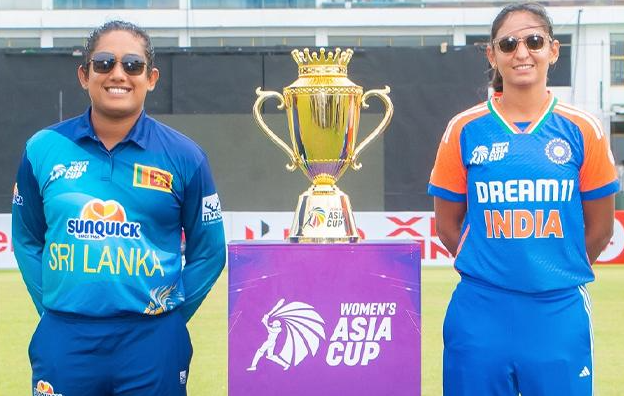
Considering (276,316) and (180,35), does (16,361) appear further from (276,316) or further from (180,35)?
(180,35)

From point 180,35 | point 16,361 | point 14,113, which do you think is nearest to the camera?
point 16,361

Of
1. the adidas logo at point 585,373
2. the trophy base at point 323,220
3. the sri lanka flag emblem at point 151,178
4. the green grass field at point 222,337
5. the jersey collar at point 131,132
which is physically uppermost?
the jersey collar at point 131,132

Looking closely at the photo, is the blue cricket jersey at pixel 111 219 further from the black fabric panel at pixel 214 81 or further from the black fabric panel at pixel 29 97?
the black fabric panel at pixel 29 97

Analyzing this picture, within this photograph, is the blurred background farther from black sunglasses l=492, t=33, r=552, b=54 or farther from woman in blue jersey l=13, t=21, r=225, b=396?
woman in blue jersey l=13, t=21, r=225, b=396

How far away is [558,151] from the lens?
2.75 meters

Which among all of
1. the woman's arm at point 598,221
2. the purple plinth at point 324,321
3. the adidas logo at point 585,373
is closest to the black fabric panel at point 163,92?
the purple plinth at point 324,321

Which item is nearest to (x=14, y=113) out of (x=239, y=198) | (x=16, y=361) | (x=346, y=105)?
(x=239, y=198)

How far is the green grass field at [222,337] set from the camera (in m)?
5.55

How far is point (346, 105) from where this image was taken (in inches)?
139

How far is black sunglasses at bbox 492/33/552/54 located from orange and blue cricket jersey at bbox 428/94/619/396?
178 mm

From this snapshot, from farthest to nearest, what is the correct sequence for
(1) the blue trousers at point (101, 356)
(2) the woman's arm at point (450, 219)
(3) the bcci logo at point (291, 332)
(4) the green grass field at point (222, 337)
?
(4) the green grass field at point (222, 337) → (3) the bcci logo at point (291, 332) → (2) the woman's arm at point (450, 219) → (1) the blue trousers at point (101, 356)

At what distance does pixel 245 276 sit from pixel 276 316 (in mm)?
152

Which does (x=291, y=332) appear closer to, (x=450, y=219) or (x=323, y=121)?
(x=450, y=219)

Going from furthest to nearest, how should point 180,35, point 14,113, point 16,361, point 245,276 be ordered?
point 180,35
point 14,113
point 16,361
point 245,276
